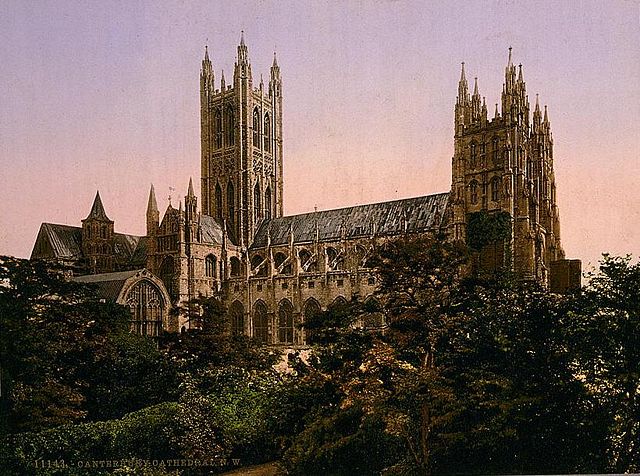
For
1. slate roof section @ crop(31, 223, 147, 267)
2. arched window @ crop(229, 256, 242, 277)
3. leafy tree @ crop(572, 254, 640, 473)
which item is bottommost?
leafy tree @ crop(572, 254, 640, 473)

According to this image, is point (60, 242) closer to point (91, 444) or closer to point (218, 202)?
point (218, 202)

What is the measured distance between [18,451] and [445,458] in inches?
118

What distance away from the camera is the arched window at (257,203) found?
17.0ft

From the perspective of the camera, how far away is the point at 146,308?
198 inches

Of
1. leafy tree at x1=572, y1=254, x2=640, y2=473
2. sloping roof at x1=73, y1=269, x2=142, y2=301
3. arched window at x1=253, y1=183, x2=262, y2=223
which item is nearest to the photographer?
leafy tree at x1=572, y1=254, x2=640, y2=473

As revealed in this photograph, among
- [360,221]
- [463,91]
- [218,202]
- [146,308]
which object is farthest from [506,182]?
[146,308]

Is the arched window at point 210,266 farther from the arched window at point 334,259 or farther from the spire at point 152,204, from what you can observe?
the arched window at point 334,259

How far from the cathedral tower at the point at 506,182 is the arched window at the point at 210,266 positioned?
1.75 m

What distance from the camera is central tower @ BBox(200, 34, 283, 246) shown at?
198 inches

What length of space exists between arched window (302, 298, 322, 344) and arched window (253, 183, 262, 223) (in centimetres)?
80

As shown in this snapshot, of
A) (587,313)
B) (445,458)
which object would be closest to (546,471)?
(445,458)

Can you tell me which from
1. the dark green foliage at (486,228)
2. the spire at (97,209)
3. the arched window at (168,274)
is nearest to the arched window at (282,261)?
the arched window at (168,274)

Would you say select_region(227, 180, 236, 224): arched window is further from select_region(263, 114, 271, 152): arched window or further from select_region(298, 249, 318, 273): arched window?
select_region(298, 249, 318, 273): arched window

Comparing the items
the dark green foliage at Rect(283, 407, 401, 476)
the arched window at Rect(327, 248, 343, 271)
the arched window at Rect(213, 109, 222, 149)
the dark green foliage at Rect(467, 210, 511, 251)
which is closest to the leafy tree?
the dark green foliage at Rect(467, 210, 511, 251)
